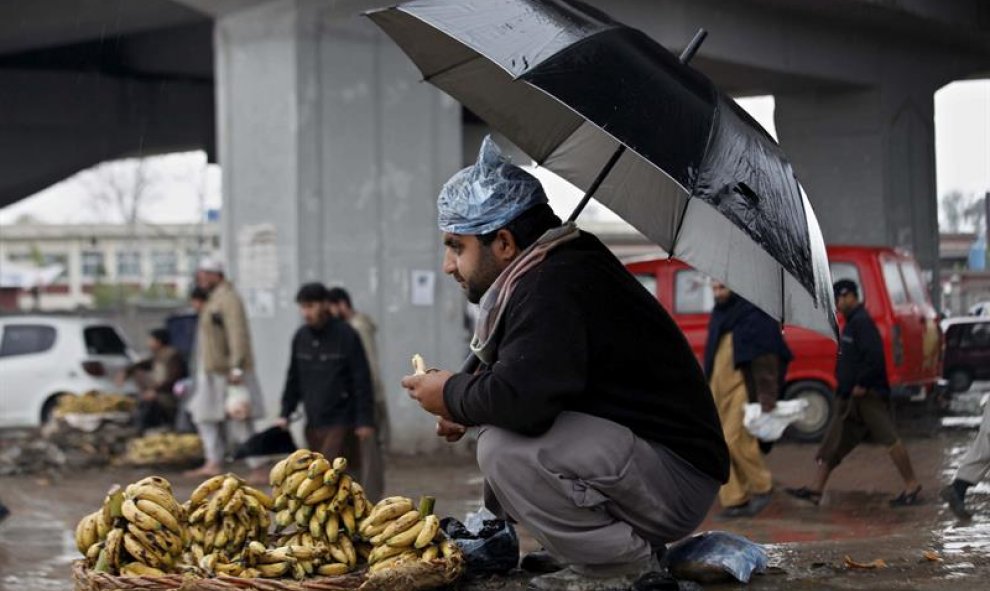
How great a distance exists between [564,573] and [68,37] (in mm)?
15694

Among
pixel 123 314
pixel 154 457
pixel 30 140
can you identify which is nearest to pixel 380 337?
→ pixel 154 457

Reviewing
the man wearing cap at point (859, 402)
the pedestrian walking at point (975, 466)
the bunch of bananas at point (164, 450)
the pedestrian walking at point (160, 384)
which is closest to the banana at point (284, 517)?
the pedestrian walking at point (975, 466)

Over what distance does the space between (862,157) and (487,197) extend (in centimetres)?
1624

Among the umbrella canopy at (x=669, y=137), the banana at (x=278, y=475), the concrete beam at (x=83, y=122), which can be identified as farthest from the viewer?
the concrete beam at (x=83, y=122)

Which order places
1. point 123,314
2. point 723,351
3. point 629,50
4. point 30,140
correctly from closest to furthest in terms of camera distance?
point 629,50
point 723,351
point 30,140
point 123,314

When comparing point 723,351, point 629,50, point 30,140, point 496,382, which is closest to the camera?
point 496,382

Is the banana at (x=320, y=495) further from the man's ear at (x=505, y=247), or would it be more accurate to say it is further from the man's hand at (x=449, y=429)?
the man's ear at (x=505, y=247)

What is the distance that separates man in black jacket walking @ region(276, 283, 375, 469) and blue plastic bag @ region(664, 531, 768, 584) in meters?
5.56

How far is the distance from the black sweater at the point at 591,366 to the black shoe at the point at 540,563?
641 millimetres

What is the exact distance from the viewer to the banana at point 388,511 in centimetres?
418

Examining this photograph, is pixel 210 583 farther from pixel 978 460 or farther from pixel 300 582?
pixel 978 460

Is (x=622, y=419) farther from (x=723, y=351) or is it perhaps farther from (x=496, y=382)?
(x=723, y=351)

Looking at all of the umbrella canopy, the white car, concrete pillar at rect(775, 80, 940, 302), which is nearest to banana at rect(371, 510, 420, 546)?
the umbrella canopy

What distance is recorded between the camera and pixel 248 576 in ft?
12.9
